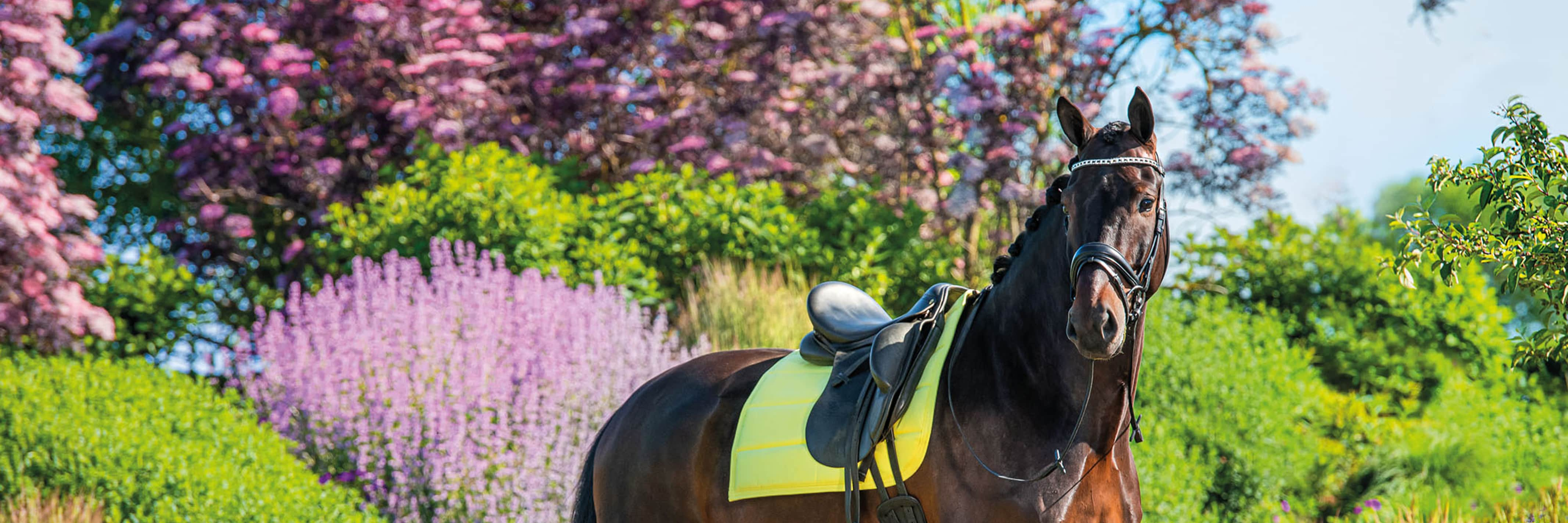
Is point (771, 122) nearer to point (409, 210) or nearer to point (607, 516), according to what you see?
point (409, 210)

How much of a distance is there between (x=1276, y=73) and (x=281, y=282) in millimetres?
6822

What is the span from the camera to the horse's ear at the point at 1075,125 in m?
2.29

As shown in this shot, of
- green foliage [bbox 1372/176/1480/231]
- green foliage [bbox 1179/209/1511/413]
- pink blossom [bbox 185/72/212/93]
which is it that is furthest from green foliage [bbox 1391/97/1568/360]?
pink blossom [bbox 185/72/212/93]

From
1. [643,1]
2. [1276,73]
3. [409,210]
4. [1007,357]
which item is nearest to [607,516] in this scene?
[1007,357]

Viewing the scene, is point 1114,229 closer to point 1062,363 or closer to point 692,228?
point 1062,363

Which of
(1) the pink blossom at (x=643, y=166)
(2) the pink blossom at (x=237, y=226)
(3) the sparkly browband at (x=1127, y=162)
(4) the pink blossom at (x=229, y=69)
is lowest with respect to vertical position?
(3) the sparkly browband at (x=1127, y=162)

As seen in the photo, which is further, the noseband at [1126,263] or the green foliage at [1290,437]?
the green foliage at [1290,437]

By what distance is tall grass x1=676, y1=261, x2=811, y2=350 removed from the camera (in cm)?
586

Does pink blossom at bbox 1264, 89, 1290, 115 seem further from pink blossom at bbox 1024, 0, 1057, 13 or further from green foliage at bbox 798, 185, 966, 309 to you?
green foliage at bbox 798, 185, 966, 309

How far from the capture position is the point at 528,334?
5.24m

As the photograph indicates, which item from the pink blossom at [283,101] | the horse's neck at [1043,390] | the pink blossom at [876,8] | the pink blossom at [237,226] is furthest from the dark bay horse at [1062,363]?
the pink blossom at [237,226]

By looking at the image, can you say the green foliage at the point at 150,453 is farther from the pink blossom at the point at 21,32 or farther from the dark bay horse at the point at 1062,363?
the dark bay horse at the point at 1062,363

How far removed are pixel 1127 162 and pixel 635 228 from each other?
5143 mm

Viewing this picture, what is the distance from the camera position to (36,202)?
6461mm
